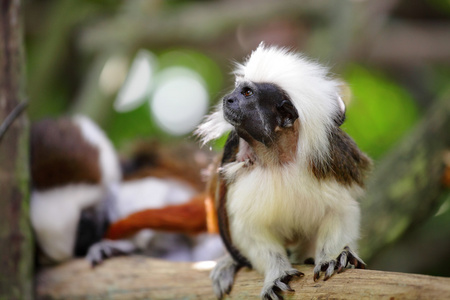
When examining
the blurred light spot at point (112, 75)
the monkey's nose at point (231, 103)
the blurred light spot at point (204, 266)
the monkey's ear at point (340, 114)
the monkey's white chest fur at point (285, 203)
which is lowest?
the blurred light spot at point (204, 266)

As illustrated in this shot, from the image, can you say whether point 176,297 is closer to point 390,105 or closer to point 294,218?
point 294,218

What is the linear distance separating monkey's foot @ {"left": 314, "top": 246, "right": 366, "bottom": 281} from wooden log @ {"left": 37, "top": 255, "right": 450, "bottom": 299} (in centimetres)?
3

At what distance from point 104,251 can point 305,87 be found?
1.66m

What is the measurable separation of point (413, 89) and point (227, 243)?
15.5 feet

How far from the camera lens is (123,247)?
3277mm

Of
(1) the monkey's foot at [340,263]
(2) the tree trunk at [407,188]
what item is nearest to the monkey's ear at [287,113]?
(1) the monkey's foot at [340,263]

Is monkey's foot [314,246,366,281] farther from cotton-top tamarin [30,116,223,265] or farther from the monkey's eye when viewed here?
cotton-top tamarin [30,116,223,265]

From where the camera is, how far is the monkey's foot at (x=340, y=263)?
2.02 meters

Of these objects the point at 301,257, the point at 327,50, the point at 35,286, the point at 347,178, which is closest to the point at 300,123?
the point at 347,178

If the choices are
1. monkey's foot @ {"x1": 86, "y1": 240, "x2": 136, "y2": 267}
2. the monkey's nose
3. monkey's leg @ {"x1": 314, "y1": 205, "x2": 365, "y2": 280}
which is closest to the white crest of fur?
the monkey's nose

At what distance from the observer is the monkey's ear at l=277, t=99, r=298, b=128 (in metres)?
2.08

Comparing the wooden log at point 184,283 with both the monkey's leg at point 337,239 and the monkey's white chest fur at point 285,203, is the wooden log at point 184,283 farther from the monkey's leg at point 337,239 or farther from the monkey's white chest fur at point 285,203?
the monkey's white chest fur at point 285,203

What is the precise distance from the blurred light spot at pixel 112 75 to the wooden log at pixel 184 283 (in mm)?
1963

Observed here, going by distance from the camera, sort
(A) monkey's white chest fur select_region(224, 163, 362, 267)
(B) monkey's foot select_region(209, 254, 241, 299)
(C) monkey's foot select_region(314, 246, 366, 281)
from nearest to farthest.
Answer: (C) monkey's foot select_region(314, 246, 366, 281) < (A) monkey's white chest fur select_region(224, 163, 362, 267) < (B) monkey's foot select_region(209, 254, 241, 299)
